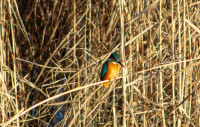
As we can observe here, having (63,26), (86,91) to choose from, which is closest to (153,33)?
(86,91)

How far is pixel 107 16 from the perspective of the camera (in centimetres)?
255

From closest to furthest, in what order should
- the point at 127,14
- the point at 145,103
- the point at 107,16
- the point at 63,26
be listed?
1. the point at 127,14
2. the point at 145,103
3. the point at 107,16
4. the point at 63,26

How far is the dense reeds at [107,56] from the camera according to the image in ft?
5.67

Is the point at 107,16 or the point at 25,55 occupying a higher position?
the point at 107,16

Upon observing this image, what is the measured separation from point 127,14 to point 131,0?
95 millimetres

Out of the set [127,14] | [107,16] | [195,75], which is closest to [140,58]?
[127,14]

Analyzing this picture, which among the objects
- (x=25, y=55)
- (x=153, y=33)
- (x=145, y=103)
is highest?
(x=153, y=33)

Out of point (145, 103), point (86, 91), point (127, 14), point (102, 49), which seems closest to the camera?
point (127, 14)

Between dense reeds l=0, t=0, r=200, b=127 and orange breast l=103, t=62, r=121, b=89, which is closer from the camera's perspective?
dense reeds l=0, t=0, r=200, b=127

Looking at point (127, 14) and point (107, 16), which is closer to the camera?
point (127, 14)

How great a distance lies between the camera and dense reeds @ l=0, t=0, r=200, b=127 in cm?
173

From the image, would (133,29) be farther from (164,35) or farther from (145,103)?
(145,103)

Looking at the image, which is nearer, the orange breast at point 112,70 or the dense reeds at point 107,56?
the dense reeds at point 107,56

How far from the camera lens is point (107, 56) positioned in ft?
5.94
